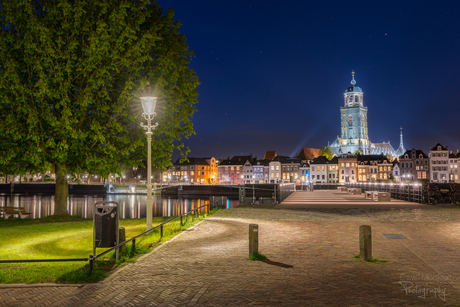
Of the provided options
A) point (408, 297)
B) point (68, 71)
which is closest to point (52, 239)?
point (68, 71)

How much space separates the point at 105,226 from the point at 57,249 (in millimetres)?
4189

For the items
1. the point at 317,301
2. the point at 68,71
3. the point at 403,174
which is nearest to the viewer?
the point at 317,301

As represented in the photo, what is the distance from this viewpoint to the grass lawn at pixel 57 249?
7518 mm

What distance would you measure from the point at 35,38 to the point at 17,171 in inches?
255

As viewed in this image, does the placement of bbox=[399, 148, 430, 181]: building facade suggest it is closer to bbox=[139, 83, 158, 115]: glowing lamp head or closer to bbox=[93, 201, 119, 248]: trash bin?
bbox=[139, 83, 158, 115]: glowing lamp head

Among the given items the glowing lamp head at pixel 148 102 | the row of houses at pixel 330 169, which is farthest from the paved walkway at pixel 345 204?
the row of houses at pixel 330 169

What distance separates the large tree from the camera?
53.2ft

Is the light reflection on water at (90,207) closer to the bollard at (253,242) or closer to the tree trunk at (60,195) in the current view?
the tree trunk at (60,195)

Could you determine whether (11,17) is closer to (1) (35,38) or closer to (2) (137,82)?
(1) (35,38)

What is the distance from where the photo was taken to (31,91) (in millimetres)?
16141

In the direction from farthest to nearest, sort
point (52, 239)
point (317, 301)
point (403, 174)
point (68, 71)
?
point (403, 174)
point (68, 71)
point (52, 239)
point (317, 301)

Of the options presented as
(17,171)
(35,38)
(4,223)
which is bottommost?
(4,223)

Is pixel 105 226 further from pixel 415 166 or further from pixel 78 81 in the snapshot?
pixel 415 166

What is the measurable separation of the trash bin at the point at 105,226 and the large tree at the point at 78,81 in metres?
8.58
